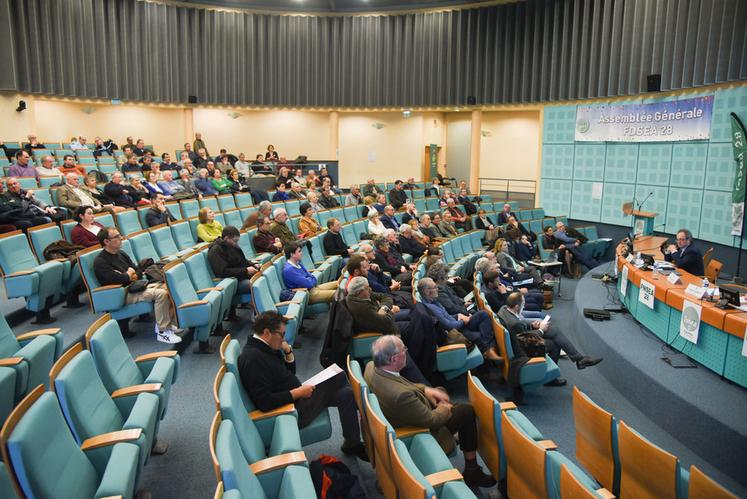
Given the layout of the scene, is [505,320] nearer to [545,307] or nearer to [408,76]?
[545,307]

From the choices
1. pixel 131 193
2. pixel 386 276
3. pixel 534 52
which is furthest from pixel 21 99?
pixel 534 52

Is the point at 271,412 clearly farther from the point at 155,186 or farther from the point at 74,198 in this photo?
the point at 155,186

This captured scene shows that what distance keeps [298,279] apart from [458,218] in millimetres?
5686

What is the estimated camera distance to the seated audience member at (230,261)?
518 centimetres

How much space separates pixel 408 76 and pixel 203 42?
17.7 feet

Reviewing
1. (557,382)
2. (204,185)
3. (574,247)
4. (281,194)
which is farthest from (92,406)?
(574,247)

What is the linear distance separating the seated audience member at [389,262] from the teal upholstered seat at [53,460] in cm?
441

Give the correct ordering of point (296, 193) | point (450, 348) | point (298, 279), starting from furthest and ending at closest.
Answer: point (296, 193)
point (298, 279)
point (450, 348)

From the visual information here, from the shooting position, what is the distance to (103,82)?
42.6 ft

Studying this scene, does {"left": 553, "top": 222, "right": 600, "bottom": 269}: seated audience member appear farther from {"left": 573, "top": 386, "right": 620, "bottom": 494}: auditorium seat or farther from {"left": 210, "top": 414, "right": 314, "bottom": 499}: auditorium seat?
{"left": 210, "top": 414, "right": 314, "bottom": 499}: auditorium seat

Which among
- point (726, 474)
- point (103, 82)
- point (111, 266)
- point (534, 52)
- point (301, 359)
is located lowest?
point (726, 474)

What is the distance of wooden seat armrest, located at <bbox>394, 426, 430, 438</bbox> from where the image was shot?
9.42ft

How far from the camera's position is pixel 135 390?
2.90 metres

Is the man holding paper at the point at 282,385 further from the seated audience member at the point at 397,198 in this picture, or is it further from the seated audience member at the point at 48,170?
the seated audience member at the point at 397,198
